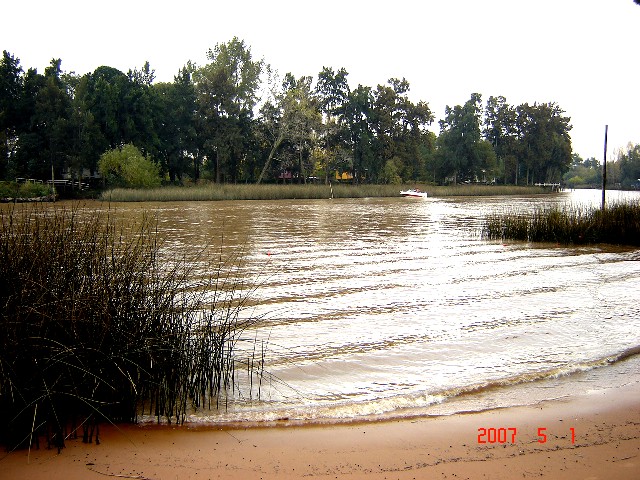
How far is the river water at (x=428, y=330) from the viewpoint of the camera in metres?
5.48

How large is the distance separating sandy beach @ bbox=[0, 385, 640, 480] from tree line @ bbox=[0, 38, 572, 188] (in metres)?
47.9

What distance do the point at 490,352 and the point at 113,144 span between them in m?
55.8

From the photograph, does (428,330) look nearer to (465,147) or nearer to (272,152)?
(272,152)

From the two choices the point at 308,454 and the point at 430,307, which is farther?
the point at 430,307

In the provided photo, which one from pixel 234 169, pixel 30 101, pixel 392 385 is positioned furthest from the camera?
pixel 234 169

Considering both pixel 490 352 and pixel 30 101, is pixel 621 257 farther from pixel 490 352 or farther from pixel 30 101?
pixel 30 101

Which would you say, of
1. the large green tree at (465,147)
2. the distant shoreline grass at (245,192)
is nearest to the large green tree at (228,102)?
the distant shoreline grass at (245,192)

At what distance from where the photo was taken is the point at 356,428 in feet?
15.8

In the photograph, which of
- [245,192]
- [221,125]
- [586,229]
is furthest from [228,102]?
A: [586,229]

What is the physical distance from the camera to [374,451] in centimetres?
436

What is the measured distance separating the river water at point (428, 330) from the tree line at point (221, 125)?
137 ft

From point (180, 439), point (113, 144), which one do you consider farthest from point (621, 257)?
point (113, 144)

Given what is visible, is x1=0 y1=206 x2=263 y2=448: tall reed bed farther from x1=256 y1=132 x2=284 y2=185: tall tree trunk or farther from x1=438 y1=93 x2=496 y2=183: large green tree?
x1=438 y1=93 x2=496 y2=183: large green tree
